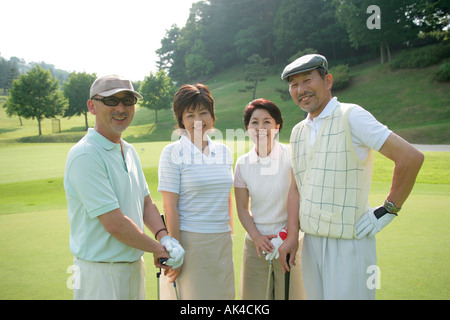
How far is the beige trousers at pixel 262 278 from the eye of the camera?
268cm

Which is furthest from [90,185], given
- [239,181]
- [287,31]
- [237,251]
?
[287,31]

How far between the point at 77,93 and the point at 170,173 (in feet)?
142

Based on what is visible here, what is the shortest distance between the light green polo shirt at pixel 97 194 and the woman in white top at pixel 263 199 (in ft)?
3.06

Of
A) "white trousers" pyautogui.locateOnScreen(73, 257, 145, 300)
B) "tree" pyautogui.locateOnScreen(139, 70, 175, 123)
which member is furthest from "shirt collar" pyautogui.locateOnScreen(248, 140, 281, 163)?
"tree" pyautogui.locateOnScreen(139, 70, 175, 123)

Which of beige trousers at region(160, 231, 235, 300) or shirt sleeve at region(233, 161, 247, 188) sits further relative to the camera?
shirt sleeve at region(233, 161, 247, 188)

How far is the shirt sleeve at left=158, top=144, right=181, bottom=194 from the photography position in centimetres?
245

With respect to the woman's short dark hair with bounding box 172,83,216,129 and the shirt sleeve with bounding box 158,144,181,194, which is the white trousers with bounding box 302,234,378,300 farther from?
the woman's short dark hair with bounding box 172,83,216,129

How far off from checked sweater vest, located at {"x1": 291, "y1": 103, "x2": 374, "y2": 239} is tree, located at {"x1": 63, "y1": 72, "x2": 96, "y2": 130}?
1623 inches

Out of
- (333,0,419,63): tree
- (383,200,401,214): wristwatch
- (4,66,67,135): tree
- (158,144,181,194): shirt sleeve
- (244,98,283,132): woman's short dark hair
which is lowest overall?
(383,200,401,214): wristwatch

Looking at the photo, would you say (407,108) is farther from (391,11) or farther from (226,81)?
(226,81)

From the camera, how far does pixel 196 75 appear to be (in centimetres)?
6544

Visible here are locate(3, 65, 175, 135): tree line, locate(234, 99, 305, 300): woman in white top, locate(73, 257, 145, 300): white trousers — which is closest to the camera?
locate(73, 257, 145, 300): white trousers

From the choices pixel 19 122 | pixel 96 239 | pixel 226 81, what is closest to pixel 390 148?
pixel 96 239
